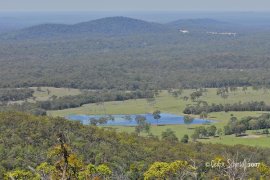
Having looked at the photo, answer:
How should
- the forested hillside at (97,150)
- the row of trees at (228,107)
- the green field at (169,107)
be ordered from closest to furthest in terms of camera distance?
the forested hillside at (97,150), the green field at (169,107), the row of trees at (228,107)

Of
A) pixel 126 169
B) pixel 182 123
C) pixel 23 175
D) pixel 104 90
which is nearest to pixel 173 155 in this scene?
pixel 126 169

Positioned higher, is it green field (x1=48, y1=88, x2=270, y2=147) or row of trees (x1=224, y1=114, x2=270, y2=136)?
row of trees (x1=224, y1=114, x2=270, y2=136)

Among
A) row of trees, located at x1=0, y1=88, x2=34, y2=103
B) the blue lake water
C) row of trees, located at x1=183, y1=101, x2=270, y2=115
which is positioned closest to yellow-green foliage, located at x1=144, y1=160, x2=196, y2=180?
the blue lake water

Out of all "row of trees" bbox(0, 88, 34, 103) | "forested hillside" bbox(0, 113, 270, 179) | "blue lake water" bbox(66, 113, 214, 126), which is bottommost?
"row of trees" bbox(0, 88, 34, 103)

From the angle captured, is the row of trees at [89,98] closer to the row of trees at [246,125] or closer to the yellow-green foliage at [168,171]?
the row of trees at [246,125]

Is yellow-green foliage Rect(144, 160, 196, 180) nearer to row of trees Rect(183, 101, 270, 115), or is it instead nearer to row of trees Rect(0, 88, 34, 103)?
row of trees Rect(183, 101, 270, 115)

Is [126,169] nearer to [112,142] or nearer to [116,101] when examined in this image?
[112,142]

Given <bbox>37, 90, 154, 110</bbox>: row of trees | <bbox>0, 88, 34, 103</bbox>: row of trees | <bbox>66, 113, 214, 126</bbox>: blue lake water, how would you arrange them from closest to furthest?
<bbox>66, 113, 214, 126</bbox>: blue lake water, <bbox>37, 90, 154, 110</bbox>: row of trees, <bbox>0, 88, 34, 103</bbox>: row of trees

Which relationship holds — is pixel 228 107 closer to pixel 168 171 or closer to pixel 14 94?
pixel 14 94

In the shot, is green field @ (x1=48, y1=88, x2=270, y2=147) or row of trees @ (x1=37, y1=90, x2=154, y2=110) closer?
green field @ (x1=48, y1=88, x2=270, y2=147)

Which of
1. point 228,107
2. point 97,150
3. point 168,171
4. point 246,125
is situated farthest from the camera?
point 228,107

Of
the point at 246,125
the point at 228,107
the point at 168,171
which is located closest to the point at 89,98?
the point at 228,107

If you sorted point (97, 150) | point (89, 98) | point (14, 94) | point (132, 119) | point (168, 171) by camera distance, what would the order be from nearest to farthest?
point (168, 171) < point (97, 150) < point (132, 119) < point (89, 98) < point (14, 94)

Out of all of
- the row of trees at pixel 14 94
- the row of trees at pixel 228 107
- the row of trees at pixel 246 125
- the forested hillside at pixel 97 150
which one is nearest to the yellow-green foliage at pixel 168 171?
the forested hillside at pixel 97 150
